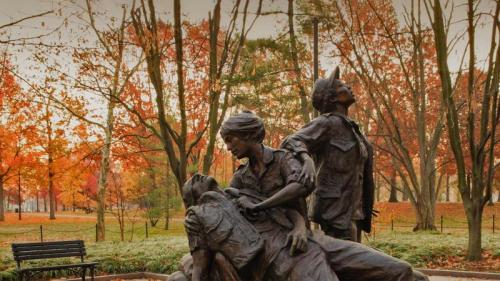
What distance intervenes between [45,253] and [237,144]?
8203 mm

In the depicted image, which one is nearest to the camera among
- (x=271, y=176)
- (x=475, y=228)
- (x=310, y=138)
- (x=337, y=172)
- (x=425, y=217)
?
(x=271, y=176)

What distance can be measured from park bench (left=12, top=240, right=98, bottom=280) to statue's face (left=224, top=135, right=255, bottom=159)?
7.68 metres

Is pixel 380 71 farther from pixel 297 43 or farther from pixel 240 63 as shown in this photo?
pixel 240 63

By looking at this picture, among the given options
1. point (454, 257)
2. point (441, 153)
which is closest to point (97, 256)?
point (454, 257)

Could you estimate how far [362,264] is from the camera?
11.1 ft

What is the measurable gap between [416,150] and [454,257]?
48.7ft

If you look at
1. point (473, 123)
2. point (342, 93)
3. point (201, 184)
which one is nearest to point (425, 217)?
point (473, 123)

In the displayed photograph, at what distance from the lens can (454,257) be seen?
42.9 ft

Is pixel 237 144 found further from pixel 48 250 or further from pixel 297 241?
pixel 48 250

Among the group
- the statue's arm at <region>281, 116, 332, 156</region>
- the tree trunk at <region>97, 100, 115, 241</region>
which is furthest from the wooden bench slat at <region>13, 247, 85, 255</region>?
the statue's arm at <region>281, 116, 332, 156</region>

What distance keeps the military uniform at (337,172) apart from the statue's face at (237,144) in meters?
0.65

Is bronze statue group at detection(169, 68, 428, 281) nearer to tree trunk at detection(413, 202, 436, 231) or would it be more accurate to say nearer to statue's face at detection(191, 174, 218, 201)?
statue's face at detection(191, 174, 218, 201)

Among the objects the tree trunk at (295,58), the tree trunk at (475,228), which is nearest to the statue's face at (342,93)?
the tree trunk at (475,228)

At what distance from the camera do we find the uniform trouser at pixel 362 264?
3393 millimetres
